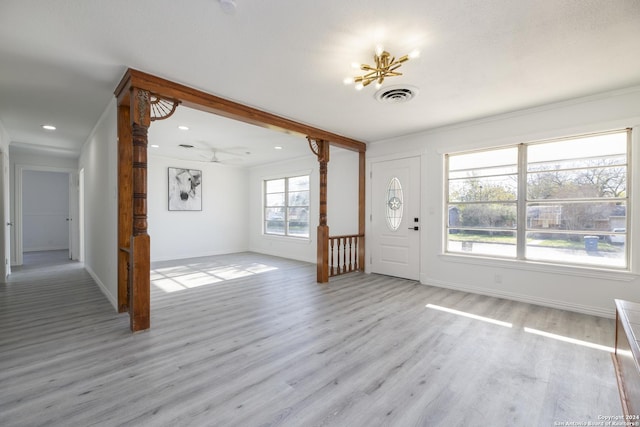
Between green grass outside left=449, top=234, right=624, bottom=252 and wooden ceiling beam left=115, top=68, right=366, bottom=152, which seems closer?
wooden ceiling beam left=115, top=68, right=366, bottom=152

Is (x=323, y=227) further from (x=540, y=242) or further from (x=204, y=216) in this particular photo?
(x=204, y=216)

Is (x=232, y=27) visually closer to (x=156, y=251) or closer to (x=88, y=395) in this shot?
(x=88, y=395)

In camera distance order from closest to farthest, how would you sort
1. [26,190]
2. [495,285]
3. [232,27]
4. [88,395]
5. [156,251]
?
[88,395]
[232,27]
[495,285]
[156,251]
[26,190]

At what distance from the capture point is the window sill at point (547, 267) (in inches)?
127

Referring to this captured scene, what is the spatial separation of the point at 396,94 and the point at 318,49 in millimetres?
1196

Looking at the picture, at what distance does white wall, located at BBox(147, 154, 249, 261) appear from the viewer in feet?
22.8

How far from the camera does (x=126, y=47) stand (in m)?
2.41

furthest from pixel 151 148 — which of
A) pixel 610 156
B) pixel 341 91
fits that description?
pixel 610 156

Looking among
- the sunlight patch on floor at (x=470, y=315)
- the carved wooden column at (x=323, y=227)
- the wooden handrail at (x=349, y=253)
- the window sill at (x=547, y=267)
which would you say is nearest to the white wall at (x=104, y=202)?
the carved wooden column at (x=323, y=227)

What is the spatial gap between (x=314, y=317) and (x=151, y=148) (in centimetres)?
527

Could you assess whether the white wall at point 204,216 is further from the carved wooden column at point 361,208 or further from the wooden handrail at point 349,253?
the carved wooden column at point 361,208

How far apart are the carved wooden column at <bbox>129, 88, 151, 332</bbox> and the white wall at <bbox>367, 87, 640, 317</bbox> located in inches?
155

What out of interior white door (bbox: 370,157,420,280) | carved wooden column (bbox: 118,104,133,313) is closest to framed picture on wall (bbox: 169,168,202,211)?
carved wooden column (bbox: 118,104,133,313)

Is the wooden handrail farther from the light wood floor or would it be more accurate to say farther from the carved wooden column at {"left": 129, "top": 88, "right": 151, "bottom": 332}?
the carved wooden column at {"left": 129, "top": 88, "right": 151, "bottom": 332}
